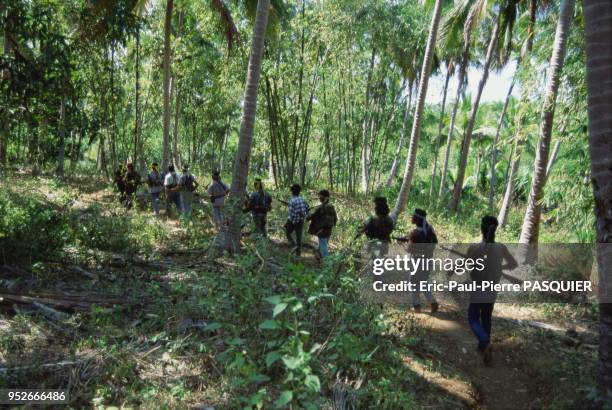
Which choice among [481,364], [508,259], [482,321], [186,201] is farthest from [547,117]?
[186,201]

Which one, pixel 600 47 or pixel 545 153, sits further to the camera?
pixel 545 153

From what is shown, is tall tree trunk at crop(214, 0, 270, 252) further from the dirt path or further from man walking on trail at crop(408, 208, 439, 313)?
the dirt path

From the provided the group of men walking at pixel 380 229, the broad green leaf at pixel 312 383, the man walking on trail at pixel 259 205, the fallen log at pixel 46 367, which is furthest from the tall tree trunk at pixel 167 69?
the broad green leaf at pixel 312 383

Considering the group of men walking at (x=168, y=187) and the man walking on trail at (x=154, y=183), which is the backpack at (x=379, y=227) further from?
the man walking on trail at (x=154, y=183)

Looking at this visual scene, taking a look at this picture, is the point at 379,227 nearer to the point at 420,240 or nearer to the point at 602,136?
the point at 420,240

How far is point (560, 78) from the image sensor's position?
8227 millimetres

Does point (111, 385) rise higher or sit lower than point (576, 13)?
lower

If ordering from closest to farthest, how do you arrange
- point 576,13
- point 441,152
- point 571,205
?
point 571,205
point 576,13
point 441,152

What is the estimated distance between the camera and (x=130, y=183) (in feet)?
39.1

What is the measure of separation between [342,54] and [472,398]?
13770mm

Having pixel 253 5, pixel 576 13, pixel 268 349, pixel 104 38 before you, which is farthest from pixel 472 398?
pixel 104 38

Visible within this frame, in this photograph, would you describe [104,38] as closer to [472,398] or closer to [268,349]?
[268,349]

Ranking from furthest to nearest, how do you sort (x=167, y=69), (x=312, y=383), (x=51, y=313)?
(x=167, y=69) < (x=51, y=313) < (x=312, y=383)

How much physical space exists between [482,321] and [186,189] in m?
7.96
